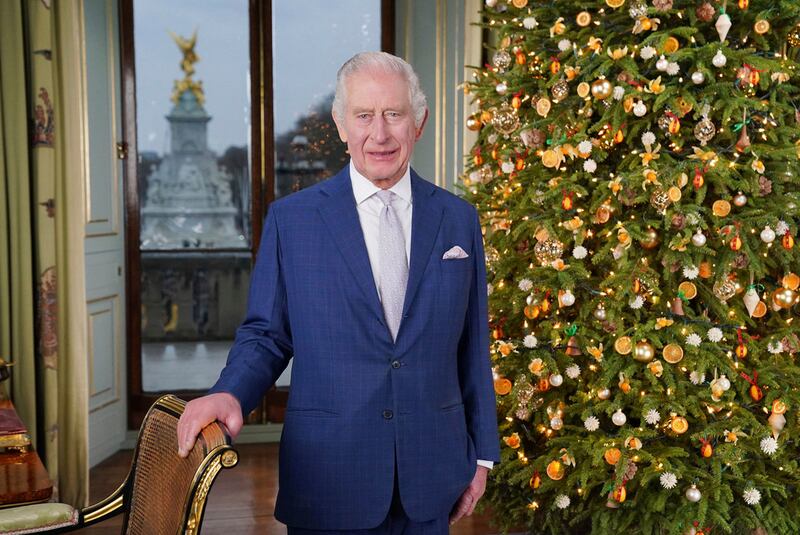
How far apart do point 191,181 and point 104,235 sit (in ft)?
2.09

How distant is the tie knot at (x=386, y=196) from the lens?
5.18 ft

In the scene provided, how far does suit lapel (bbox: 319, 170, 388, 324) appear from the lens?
1.51 m

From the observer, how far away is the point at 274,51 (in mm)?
5102

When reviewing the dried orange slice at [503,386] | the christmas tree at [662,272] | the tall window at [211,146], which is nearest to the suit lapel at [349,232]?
the christmas tree at [662,272]

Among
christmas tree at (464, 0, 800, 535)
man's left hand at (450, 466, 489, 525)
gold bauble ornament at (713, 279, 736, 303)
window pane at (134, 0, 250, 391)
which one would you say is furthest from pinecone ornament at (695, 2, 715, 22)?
window pane at (134, 0, 250, 391)

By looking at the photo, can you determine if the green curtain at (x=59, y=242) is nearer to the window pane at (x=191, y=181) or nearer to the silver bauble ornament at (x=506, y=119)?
the window pane at (x=191, y=181)

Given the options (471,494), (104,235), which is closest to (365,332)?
(471,494)

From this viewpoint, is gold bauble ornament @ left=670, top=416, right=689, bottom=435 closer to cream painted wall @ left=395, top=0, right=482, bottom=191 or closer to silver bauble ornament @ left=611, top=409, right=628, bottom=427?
silver bauble ornament @ left=611, top=409, right=628, bottom=427

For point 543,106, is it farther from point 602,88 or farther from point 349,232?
point 349,232

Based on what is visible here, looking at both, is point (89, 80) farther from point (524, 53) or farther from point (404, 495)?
point (404, 495)

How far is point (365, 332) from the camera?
4.98 feet

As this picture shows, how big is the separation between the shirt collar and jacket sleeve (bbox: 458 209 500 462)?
160mm

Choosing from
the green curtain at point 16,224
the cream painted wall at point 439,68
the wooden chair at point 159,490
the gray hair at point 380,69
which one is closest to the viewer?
the wooden chair at point 159,490

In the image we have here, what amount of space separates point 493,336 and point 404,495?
1765mm
